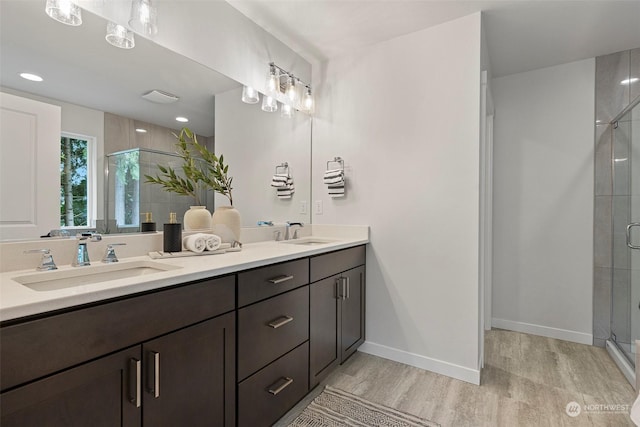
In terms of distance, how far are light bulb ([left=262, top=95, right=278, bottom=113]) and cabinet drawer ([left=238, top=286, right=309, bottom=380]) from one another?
138 centimetres

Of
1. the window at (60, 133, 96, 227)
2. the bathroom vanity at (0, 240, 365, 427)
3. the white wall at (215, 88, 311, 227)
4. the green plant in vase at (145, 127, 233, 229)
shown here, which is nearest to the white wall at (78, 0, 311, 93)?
the white wall at (215, 88, 311, 227)

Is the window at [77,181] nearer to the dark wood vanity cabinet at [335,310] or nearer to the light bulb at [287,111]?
the dark wood vanity cabinet at [335,310]

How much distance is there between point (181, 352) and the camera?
1049mm

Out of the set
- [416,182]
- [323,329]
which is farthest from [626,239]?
[323,329]

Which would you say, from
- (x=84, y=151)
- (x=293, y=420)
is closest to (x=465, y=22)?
(x=84, y=151)

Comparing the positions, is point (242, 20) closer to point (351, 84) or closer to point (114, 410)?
point (351, 84)

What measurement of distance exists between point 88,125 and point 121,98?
0.72 ft

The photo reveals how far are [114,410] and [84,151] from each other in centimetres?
101

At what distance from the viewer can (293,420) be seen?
1.60 m

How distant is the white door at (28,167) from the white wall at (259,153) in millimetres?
795

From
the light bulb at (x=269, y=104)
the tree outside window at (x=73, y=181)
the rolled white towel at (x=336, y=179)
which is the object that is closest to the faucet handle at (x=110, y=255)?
the tree outside window at (x=73, y=181)

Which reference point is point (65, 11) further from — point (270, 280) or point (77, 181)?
point (270, 280)

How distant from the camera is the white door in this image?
110 cm

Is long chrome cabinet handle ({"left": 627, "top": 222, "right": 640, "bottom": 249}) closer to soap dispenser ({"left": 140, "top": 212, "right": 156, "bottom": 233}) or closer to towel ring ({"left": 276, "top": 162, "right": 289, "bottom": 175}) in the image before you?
towel ring ({"left": 276, "top": 162, "right": 289, "bottom": 175})
